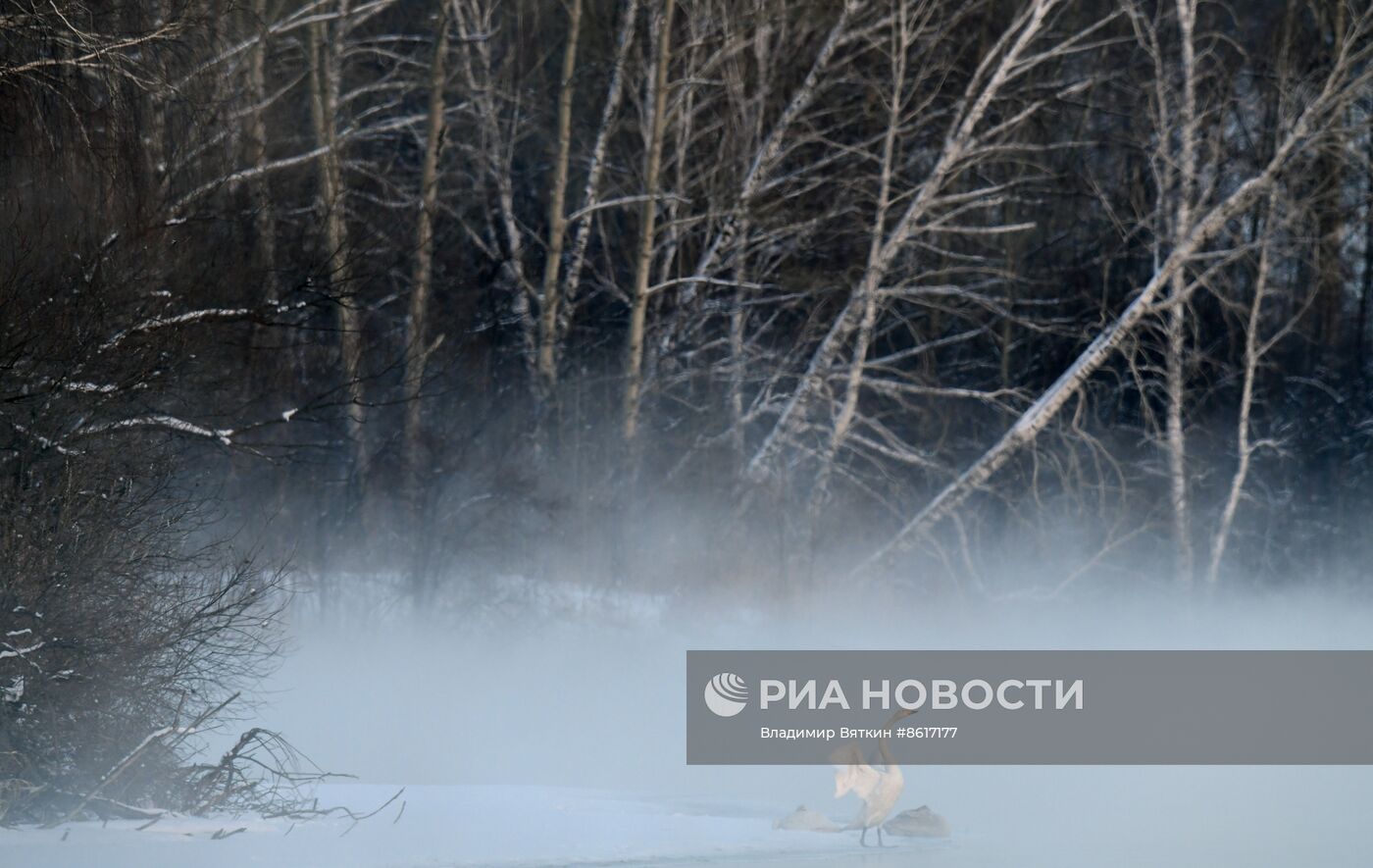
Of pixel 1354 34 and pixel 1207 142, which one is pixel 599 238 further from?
pixel 1354 34

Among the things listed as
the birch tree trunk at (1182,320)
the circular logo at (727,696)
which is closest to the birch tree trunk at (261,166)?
the circular logo at (727,696)

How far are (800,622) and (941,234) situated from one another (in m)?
6.27

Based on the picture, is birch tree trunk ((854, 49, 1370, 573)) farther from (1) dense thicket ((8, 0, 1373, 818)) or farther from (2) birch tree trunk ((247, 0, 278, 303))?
(2) birch tree trunk ((247, 0, 278, 303))

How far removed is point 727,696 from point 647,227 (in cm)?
625

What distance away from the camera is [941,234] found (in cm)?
2136

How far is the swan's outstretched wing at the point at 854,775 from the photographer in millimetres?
9992

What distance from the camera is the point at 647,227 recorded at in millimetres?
17156

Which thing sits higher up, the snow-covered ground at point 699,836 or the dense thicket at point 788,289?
the dense thicket at point 788,289

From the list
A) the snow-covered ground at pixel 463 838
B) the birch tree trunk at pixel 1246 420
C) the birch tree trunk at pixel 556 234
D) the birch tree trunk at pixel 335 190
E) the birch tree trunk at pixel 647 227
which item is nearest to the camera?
the snow-covered ground at pixel 463 838

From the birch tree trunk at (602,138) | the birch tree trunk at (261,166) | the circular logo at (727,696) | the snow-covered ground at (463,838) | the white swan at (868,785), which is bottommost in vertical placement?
the snow-covered ground at (463,838)

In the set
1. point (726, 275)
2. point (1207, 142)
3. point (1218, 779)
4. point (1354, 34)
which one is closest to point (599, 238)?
point (726, 275)

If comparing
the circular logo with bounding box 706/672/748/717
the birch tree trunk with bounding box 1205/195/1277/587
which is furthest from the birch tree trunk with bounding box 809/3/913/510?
the circular logo with bounding box 706/672/748/717

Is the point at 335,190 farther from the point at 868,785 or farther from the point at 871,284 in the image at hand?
the point at 868,785

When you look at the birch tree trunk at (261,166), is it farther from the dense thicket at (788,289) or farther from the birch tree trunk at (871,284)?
the birch tree trunk at (871,284)
